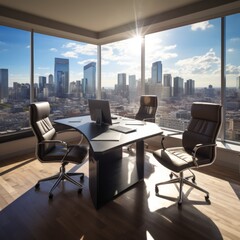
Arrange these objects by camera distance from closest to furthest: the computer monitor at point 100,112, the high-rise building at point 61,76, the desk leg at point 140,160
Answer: the computer monitor at point 100,112 < the desk leg at point 140,160 < the high-rise building at point 61,76

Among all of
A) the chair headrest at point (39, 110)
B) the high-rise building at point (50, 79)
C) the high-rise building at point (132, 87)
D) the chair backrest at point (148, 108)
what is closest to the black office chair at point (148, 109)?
the chair backrest at point (148, 108)

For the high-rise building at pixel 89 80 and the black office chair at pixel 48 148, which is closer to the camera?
the black office chair at pixel 48 148

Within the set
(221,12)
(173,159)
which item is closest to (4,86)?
(173,159)

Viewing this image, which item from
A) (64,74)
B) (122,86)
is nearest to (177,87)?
(122,86)

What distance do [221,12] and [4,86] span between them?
4425 mm

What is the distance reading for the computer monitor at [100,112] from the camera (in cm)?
316

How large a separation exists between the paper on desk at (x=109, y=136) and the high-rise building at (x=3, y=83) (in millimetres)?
2828

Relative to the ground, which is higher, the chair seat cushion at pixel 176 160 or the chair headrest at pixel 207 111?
the chair headrest at pixel 207 111

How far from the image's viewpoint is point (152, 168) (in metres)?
3.75

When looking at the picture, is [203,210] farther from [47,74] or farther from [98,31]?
[98,31]

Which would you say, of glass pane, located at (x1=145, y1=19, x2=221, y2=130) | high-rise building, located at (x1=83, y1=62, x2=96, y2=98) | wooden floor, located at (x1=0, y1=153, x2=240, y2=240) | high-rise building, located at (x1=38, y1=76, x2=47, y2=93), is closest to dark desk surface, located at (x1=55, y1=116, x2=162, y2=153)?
wooden floor, located at (x1=0, y1=153, x2=240, y2=240)

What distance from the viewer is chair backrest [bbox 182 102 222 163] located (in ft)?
8.94

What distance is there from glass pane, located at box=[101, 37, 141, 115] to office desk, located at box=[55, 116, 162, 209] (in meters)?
2.17

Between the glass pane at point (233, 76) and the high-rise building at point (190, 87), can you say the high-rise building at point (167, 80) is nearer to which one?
the high-rise building at point (190, 87)
